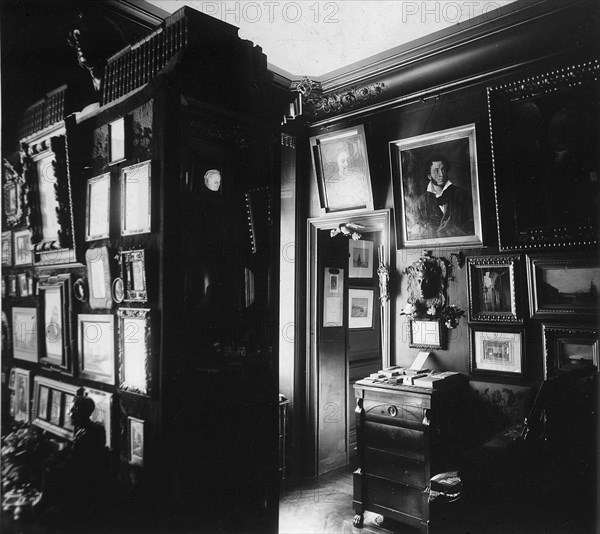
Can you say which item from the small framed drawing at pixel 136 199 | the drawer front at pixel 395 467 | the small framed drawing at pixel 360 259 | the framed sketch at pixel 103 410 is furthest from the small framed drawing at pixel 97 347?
the small framed drawing at pixel 360 259

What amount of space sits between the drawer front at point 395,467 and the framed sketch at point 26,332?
2399 mm

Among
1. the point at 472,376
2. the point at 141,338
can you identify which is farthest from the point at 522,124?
the point at 141,338

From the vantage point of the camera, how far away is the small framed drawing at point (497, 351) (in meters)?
3.25

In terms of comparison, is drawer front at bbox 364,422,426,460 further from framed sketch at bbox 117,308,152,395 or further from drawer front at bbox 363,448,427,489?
framed sketch at bbox 117,308,152,395

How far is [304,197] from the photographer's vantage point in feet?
15.1

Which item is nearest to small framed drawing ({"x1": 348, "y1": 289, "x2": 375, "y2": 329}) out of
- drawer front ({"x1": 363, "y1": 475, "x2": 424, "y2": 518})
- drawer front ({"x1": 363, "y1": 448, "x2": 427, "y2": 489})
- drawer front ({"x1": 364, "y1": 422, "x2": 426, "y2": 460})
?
drawer front ({"x1": 364, "y1": 422, "x2": 426, "y2": 460})

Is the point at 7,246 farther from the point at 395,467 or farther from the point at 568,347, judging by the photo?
the point at 568,347

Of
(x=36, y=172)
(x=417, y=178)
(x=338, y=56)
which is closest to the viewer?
(x=36, y=172)

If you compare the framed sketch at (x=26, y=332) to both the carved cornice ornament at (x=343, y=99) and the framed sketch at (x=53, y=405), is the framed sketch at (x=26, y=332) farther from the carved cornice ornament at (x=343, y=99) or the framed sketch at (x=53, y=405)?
the carved cornice ornament at (x=343, y=99)

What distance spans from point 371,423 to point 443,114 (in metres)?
2.42

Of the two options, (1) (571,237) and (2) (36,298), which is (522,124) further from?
(2) (36,298)

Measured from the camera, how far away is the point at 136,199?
2.08m

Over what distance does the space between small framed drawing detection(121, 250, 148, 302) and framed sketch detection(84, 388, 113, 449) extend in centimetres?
47

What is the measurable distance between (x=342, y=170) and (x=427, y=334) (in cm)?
160
